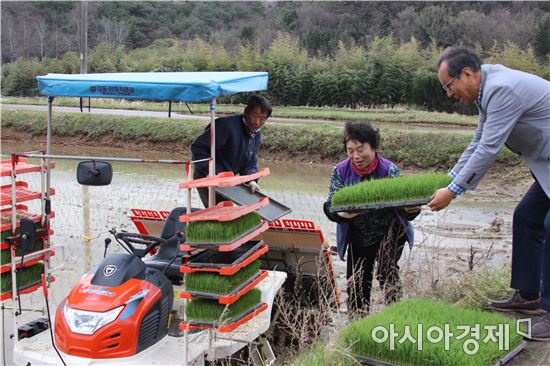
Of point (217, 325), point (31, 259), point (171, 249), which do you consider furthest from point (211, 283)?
point (31, 259)

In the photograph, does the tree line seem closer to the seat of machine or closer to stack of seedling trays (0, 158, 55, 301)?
stack of seedling trays (0, 158, 55, 301)

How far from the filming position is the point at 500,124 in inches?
150

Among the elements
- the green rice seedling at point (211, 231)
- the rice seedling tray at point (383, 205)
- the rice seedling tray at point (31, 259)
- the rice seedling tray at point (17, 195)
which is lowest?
the rice seedling tray at point (31, 259)

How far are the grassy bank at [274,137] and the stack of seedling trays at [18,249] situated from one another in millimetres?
12430

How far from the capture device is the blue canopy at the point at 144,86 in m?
4.58

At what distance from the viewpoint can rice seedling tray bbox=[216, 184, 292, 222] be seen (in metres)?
4.75

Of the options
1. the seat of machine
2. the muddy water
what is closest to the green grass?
the muddy water

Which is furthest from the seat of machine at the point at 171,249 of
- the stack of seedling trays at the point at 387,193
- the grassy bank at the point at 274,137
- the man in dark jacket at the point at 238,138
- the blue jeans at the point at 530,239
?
the grassy bank at the point at 274,137

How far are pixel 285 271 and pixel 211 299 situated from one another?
6.04 feet

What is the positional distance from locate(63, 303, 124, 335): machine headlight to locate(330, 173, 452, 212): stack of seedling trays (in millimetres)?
1726

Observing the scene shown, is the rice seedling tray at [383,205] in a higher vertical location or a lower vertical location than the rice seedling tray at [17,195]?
higher

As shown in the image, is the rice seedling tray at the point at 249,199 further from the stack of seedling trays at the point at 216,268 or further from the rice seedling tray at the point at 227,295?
the rice seedling tray at the point at 227,295

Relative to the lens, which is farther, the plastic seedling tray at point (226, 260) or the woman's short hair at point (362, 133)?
the woman's short hair at point (362, 133)

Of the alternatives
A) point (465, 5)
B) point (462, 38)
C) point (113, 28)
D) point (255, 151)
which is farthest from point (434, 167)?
point (113, 28)
